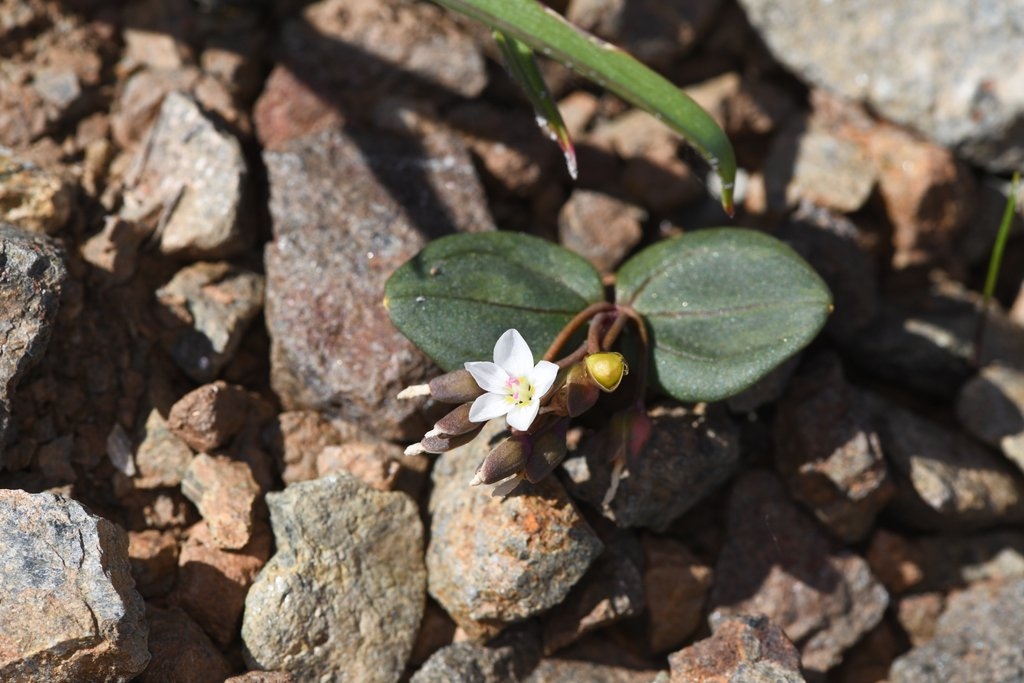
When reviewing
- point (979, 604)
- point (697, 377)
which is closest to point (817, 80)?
point (697, 377)

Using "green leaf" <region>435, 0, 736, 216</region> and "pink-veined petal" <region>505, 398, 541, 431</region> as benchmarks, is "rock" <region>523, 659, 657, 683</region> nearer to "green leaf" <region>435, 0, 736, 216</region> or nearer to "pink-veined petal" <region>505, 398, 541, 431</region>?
"pink-veined petal" <region>505, 398, 541, 431</region>

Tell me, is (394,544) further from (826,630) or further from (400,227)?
(826,630)

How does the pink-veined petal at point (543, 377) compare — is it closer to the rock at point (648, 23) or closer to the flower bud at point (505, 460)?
the flower bud at point (505, 460)

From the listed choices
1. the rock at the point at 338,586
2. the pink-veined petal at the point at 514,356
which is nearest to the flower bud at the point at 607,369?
A: the pink-veined petal at the point at 514,356

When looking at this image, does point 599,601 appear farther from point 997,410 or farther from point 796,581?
point 997,410

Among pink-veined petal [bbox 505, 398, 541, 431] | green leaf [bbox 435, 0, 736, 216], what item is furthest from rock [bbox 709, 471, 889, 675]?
green leaf [bbox 435, 0, 736, 216]

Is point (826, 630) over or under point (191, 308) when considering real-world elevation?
under
